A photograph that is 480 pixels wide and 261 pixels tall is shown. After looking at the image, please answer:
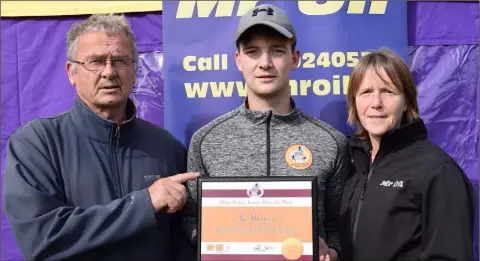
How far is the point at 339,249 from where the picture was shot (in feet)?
7.96

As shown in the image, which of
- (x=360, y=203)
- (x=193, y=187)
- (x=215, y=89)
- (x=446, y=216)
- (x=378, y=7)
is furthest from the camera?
(x=215, y=89)

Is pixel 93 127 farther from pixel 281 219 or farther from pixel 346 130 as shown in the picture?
pixel 346 130

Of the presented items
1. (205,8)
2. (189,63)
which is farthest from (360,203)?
(205,8)

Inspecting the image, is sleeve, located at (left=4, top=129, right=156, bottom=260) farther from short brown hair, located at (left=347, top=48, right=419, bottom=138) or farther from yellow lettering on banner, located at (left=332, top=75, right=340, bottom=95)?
yellow lettering on banner, located at (left=332, top=75, right=340, bottom=95)

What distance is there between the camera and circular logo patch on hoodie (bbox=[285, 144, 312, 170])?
240cm

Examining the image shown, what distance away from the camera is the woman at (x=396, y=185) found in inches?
81.3

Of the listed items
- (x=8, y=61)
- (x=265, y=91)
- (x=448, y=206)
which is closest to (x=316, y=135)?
(x=265, y=91)

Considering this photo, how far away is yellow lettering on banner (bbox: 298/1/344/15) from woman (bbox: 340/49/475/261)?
40.5 inches

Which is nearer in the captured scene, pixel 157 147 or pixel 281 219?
pixel 281 219

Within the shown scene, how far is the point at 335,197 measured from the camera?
251 cm

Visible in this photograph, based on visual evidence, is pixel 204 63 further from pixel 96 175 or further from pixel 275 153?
pixel 96 175

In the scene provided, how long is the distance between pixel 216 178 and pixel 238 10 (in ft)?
5.41

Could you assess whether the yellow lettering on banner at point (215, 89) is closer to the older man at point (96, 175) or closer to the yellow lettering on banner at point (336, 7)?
the yellow lettering on banner at point (336, 7)

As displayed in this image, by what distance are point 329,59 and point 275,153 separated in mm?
1228
